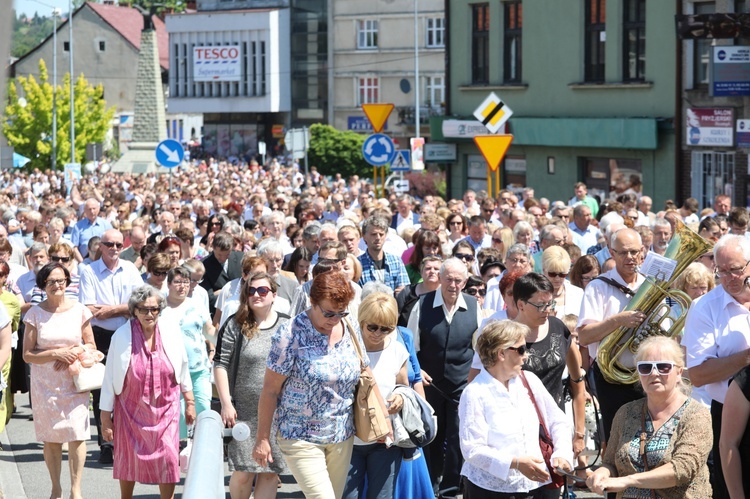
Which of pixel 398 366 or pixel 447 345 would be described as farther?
pixel 447 345

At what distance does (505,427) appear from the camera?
221 inches

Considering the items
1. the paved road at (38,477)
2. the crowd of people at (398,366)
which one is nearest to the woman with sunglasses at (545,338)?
the crowd of people at (398,366)

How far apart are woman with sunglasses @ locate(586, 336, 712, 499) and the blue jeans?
162 centimetres

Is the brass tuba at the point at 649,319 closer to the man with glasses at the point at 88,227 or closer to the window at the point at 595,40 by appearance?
the man with glasses at the point at 88,227

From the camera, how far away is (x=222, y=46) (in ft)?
301

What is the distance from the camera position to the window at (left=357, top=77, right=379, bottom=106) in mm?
82562

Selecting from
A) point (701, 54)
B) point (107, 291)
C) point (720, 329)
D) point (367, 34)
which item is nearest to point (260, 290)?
point (720, 329)

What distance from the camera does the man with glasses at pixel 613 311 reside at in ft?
24.0

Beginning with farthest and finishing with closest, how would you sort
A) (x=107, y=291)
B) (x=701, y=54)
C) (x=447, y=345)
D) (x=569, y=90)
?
(x=569, y=90)
(x=701, y=54)
(x=107, y=291)
(x=447, y=345)

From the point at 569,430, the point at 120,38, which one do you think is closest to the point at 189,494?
the point at 569,430

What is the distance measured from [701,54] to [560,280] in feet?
65.6

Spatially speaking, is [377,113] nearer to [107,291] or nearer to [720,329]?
[107,291]

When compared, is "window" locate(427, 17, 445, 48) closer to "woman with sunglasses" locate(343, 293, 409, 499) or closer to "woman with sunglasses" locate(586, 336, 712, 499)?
"woman with sunglasses" locate(343, 293, 409, 499)

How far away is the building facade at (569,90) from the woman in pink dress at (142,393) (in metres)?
21.7
